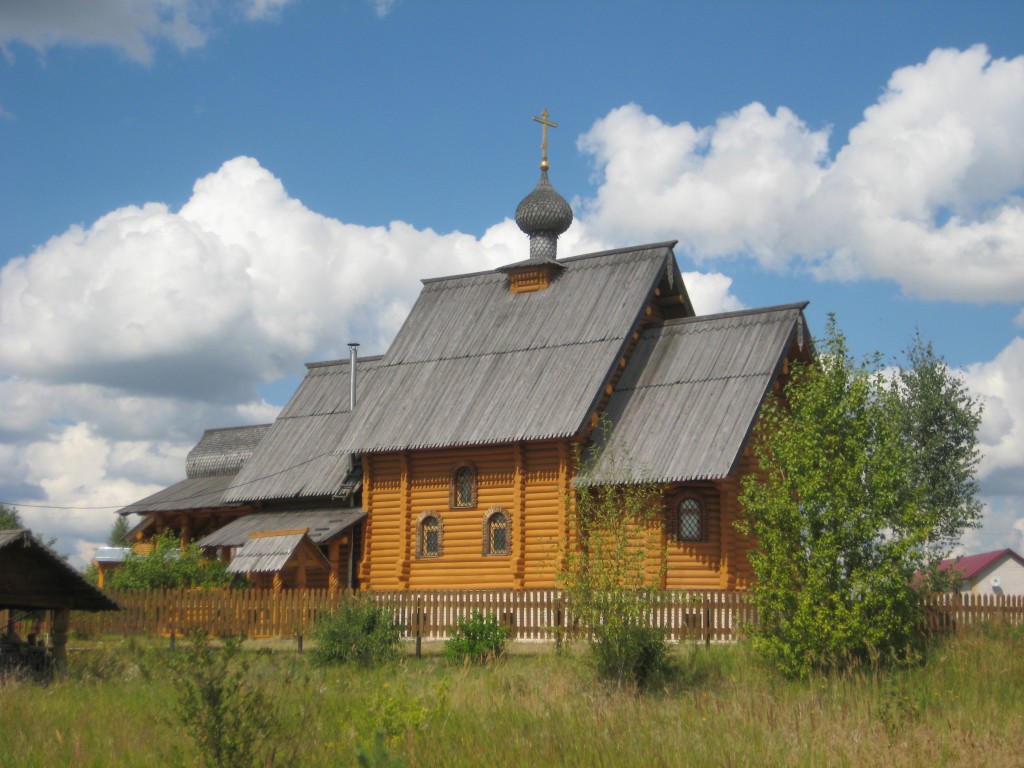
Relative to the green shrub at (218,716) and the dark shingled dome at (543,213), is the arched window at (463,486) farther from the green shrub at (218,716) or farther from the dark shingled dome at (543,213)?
the green shrub at (218,716)

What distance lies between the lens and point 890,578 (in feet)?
56.7

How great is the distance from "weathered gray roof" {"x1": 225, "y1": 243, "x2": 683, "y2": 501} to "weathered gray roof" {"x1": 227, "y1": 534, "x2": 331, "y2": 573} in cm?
259

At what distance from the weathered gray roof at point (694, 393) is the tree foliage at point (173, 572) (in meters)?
10.2

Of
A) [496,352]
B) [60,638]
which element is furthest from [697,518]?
[60,638]

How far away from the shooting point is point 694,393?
27094 mm

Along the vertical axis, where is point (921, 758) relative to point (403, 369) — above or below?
below

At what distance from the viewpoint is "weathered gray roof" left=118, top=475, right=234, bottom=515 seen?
35.9 m

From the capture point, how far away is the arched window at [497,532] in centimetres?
2817

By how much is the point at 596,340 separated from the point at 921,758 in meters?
19.2

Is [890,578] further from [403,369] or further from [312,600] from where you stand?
[403,369]

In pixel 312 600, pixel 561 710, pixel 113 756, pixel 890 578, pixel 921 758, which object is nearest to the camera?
pixel 921 758

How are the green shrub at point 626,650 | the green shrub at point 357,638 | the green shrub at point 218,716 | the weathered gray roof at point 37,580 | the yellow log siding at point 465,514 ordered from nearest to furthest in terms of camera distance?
the green shrub at point 218,716
the green shrub at point 626,650
the weathered gray roof at point 37,580
the green shrub at point 357,638
the yellow log siding at point 465,514

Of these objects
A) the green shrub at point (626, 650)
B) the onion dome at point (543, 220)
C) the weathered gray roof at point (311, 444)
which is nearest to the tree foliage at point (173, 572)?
the weathered gray roof at point (311, 444)

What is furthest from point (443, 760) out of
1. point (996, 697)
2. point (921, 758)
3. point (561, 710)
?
point (996, 697)
